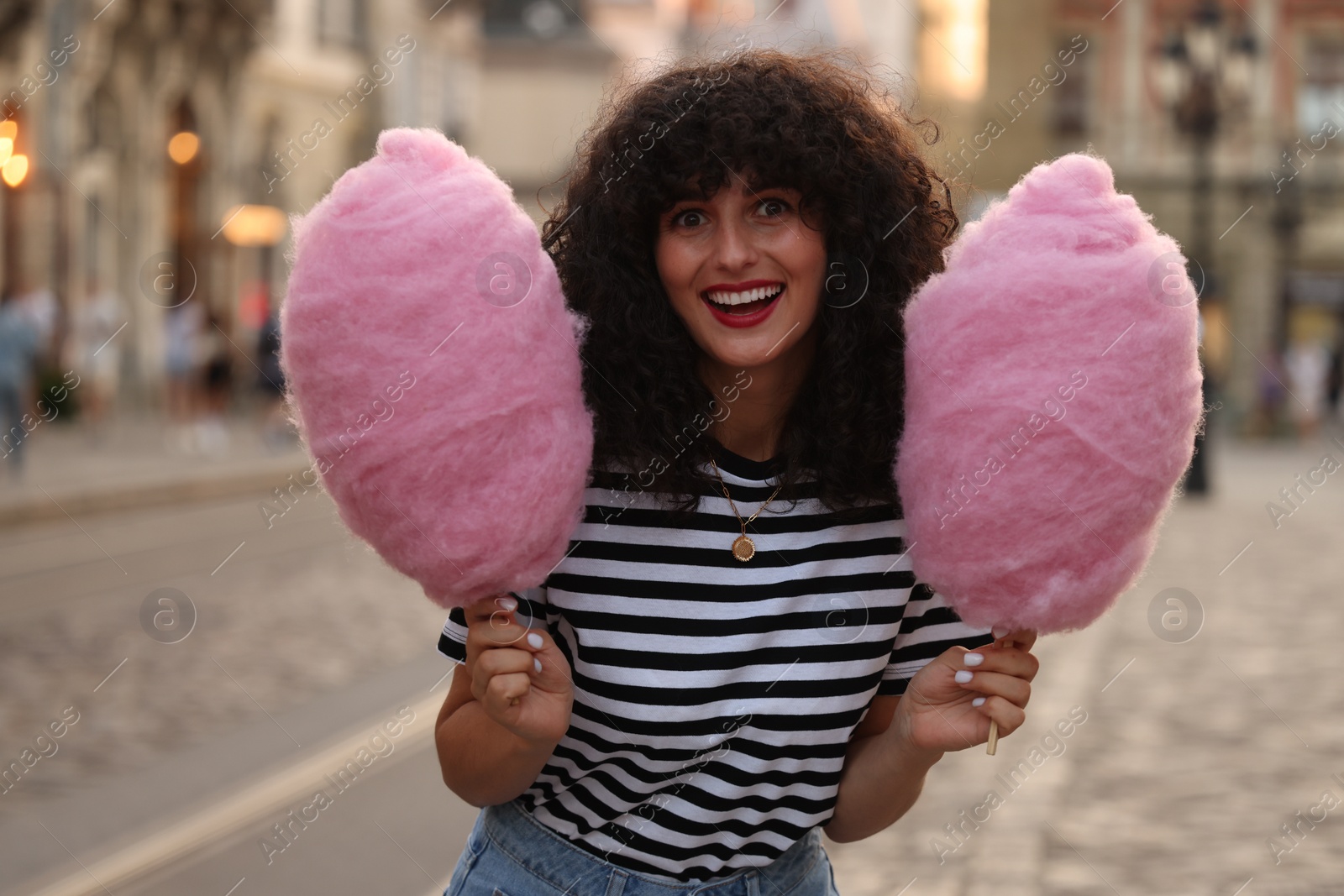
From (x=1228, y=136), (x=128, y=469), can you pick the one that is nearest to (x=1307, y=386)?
(x=1228, y=136)

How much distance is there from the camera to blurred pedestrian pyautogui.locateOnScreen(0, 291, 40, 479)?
14008 millimetres

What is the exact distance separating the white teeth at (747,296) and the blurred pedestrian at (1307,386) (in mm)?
25674

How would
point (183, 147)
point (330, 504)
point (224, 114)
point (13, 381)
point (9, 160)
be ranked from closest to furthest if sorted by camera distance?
point (9, 160) → point (330, 504) → point (13, 381) → point (183, 147) → point (224, 114)

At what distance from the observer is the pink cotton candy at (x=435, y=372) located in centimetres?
176

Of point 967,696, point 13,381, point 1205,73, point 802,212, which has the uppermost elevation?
point 802,212

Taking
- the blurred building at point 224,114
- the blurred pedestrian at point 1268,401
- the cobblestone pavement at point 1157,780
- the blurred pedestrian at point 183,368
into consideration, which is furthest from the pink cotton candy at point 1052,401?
the blurred pedestrian at point 1268,401

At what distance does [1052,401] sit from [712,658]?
1.75 ft

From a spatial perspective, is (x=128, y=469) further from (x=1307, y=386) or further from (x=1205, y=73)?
(x=1307, y=386)

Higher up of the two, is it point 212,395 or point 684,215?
point 684,215

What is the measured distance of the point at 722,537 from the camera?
1.89 meters

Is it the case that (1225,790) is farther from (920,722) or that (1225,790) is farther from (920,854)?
(920,722)

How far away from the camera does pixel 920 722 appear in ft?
6.26

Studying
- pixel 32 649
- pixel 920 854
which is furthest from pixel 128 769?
pixel 920 854

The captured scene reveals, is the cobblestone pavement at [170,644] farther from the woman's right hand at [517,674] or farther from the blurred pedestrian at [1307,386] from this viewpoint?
the blurred pedestrian at [1307,386]
